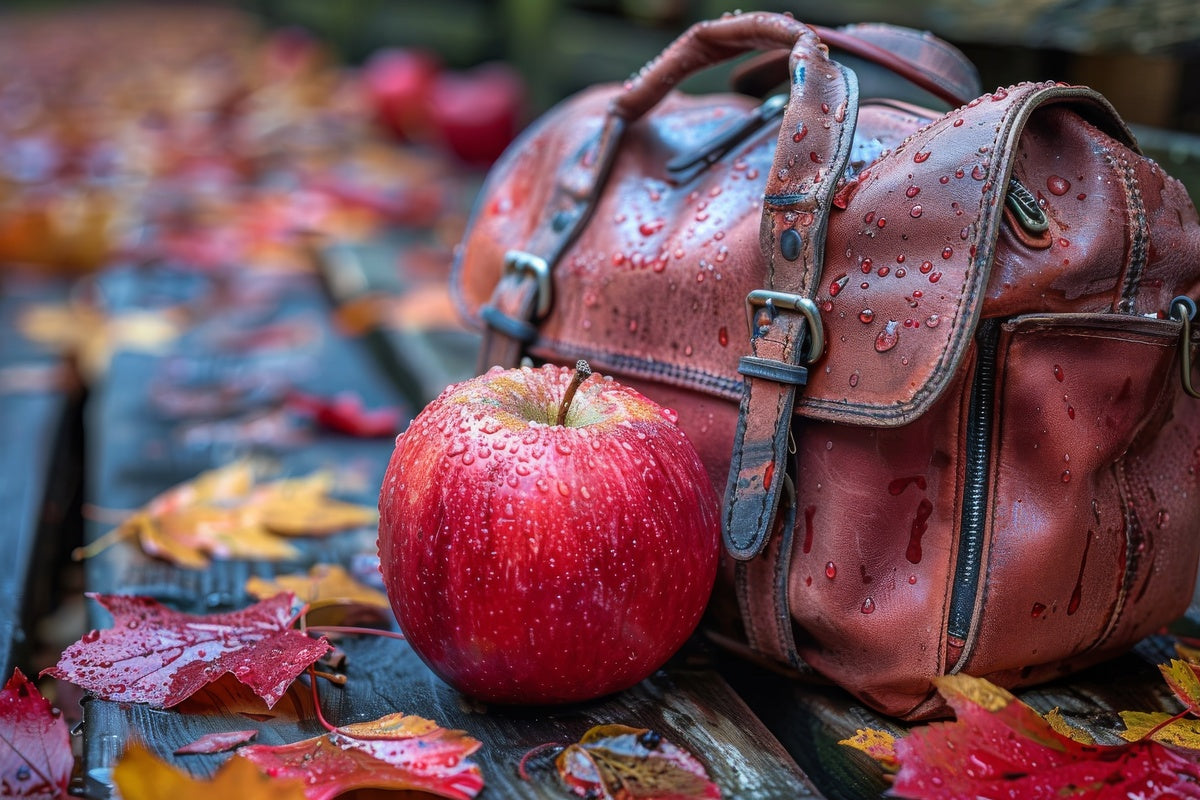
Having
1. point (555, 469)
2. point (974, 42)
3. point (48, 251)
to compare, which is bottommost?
point (48, 251)

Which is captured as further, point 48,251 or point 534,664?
point 48,251

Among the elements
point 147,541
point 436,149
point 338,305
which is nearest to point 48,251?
point 338,305

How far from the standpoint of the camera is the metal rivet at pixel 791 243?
1115mm

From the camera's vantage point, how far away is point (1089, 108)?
3.69 ft

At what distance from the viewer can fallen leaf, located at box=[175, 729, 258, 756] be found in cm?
105

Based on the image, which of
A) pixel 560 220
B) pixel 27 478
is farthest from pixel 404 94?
pixel 560 220

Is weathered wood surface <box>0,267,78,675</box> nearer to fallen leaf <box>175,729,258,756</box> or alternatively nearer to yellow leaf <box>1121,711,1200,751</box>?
fallen leaf <box>175,729,258,756</box>

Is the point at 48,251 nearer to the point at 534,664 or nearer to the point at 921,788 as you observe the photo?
the point at 534,664

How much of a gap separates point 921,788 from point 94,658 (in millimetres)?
844

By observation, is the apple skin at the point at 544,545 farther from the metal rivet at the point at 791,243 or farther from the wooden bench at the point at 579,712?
the metal rivet at the point at 791,243

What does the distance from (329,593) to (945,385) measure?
0.84 m

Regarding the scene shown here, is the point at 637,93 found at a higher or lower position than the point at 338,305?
higher

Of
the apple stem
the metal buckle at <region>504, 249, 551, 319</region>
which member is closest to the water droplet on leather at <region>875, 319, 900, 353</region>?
the apple stem

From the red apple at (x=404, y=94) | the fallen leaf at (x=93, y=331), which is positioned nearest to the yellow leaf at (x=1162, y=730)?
the fallen leaf at (x=93, y=331)
